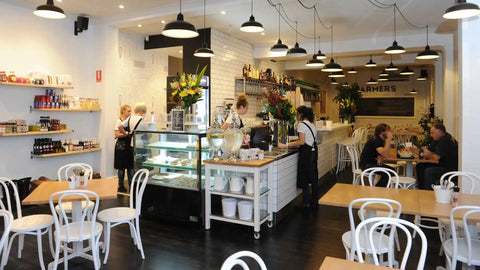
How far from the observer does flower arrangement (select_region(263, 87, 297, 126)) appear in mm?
5402

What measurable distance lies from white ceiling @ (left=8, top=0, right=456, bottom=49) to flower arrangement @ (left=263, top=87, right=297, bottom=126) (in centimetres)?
159

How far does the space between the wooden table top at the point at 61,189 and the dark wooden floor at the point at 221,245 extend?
748 millimetres

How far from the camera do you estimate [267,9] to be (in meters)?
6.31

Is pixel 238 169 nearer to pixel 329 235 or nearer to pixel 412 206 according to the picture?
pixel 329 235

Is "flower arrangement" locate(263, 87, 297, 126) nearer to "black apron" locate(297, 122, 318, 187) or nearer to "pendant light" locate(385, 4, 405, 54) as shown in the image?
"black apron" locate(297, 122, 318, 187)

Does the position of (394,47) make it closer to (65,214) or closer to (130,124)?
(130,124)

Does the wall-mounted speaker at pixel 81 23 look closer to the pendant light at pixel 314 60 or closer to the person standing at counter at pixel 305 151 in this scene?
the pendant light at pixel 314 60

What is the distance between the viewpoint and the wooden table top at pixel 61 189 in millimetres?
3240

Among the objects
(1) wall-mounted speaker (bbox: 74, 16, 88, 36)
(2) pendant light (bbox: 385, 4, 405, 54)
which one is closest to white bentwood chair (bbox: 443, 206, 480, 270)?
(2) pendant light (bbox: 385, 4, 405, 54)

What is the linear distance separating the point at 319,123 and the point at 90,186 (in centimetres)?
584

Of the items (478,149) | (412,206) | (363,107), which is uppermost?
(363,107)

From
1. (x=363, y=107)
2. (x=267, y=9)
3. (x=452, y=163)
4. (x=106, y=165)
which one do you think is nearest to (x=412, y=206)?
(x=452, y=163)

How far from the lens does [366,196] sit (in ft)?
10.7

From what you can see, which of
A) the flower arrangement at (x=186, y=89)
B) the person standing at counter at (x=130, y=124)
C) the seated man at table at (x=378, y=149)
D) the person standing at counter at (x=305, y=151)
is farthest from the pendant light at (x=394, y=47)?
the person standing at counter at (x=130, y=124)
